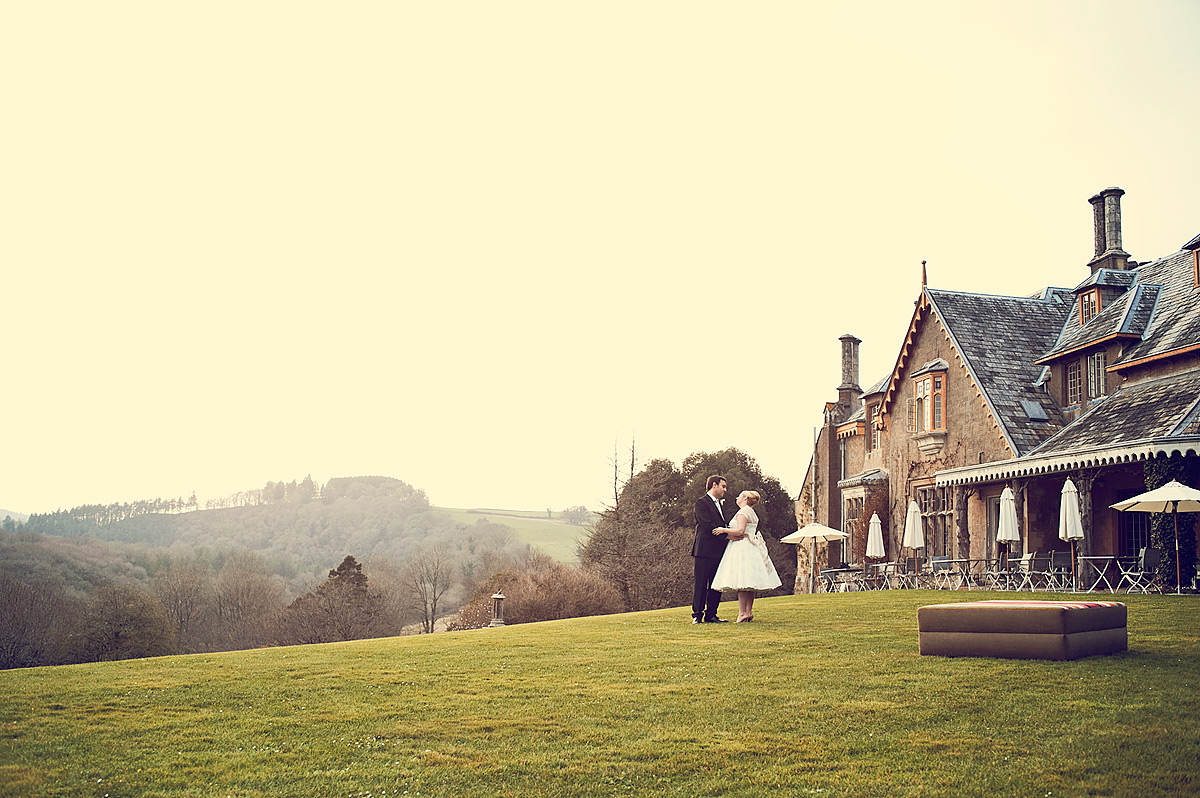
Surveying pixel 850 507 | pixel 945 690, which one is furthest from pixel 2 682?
pixel 850 507

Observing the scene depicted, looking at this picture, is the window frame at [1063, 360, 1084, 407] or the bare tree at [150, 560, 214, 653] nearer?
the window frame at [1063, 360, 1084, 407]

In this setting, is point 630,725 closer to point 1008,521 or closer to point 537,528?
point 1008,521

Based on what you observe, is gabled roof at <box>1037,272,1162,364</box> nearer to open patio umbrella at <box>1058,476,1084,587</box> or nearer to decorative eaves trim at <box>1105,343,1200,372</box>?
decorative eaves trim at <box>1105,343,1200,372</box>

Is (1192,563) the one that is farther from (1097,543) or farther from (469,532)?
(469,532)

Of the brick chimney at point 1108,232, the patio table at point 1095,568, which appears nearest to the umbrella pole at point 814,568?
the brick chimney at point 1108,232

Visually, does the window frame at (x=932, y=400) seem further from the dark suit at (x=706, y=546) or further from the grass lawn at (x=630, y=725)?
the grass lawn at (x=630, y=725)

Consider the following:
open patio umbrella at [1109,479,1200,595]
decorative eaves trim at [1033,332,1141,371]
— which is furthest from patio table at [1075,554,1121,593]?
decorative eaves trim at [1033,332,1141,371]

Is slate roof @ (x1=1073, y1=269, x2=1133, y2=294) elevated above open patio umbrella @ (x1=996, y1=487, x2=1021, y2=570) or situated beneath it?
elevated above

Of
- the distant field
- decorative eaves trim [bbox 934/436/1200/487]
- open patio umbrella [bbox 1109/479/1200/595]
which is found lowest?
the distant field

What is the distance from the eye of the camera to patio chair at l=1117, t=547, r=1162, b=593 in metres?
22.7

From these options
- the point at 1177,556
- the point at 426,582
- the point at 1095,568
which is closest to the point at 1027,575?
the point at 1095,568

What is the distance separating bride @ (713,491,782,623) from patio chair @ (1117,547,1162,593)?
12.0m

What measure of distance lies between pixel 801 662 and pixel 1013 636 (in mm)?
2572

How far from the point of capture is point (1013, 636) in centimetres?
1109
